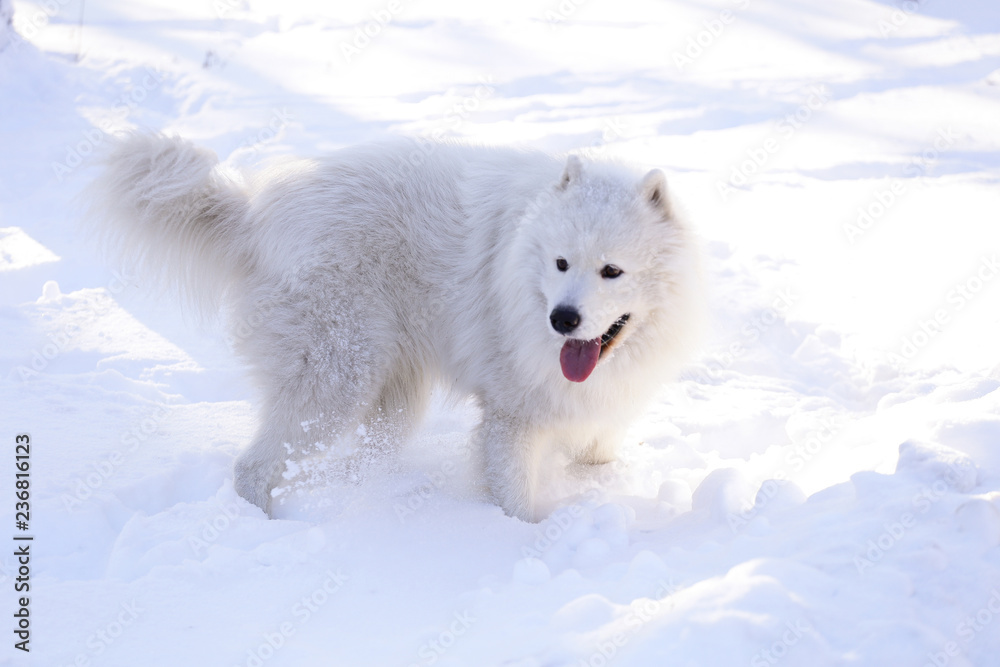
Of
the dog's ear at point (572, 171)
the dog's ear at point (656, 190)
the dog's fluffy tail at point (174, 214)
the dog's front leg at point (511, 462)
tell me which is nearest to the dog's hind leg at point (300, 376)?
the dog's fluffy tail at point (174, 214)

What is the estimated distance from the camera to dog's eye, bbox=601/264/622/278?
129 inches

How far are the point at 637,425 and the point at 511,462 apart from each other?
1.30m

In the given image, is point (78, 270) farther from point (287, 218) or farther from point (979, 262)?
A: point (979, 262)

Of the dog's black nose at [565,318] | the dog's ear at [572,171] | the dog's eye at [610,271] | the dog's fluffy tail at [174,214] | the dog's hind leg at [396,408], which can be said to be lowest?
the dog's hind leg at [396,408]

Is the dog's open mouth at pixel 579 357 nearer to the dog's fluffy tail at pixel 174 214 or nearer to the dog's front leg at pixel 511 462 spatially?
the dog's front leg at pixel 511 462

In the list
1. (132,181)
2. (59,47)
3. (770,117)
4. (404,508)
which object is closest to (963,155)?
(770,117)

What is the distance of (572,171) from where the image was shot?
3447 mm

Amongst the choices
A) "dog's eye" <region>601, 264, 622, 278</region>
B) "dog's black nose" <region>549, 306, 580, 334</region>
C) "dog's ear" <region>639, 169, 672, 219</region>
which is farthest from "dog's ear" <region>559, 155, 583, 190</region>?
"dog's black nose" <region>549, 306, 580, 334</region>

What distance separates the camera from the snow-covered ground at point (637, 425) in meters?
2.42

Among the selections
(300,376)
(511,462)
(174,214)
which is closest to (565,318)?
(511,462)

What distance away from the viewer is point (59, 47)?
406 inches

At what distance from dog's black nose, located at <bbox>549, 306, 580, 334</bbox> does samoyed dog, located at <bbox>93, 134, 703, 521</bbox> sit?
0.21 metres

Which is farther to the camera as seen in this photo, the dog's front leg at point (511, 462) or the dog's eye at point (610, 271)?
the dog's front leg at point (511, 462)

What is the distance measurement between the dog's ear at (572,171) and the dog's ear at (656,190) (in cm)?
30
